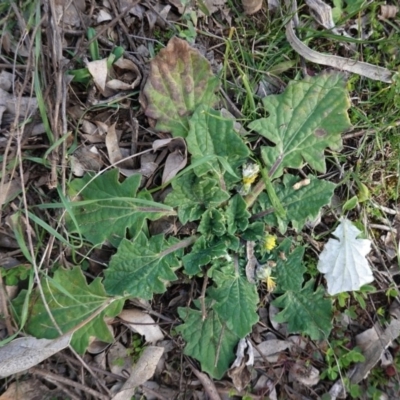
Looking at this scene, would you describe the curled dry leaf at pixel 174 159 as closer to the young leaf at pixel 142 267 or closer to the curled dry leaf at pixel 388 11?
the young leaf at pixel 142 267

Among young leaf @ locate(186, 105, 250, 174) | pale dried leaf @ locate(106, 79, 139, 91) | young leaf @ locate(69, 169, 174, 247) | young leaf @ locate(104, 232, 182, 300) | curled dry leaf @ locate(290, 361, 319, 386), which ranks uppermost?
pale dried leaf @ locate(106, 79, 139, 91)

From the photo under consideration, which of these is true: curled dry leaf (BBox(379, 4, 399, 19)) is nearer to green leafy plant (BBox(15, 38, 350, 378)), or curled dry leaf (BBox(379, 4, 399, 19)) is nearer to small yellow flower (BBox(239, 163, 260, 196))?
green leafy plant (BBox(15, 38, 350, 378))

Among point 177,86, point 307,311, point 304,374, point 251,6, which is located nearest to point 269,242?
point 307,311

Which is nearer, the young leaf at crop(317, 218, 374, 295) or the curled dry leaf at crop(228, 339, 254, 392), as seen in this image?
the curled dry leaf at crop(228, 339, 254, 392)

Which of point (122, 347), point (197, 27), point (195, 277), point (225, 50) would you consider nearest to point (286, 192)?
point (195, 277)

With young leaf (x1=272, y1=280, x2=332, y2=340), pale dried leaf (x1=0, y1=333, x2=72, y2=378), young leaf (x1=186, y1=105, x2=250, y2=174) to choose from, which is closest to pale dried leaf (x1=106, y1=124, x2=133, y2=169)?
young leaf (x1=186, y1=105, x2=250, y2=174)

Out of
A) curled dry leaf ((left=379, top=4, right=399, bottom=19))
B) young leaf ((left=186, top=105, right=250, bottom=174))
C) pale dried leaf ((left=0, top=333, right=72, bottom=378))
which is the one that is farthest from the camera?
curled dry leaf ((left=379, top=4, right=399, bottom=19))

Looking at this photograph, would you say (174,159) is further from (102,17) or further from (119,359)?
(119,359)
